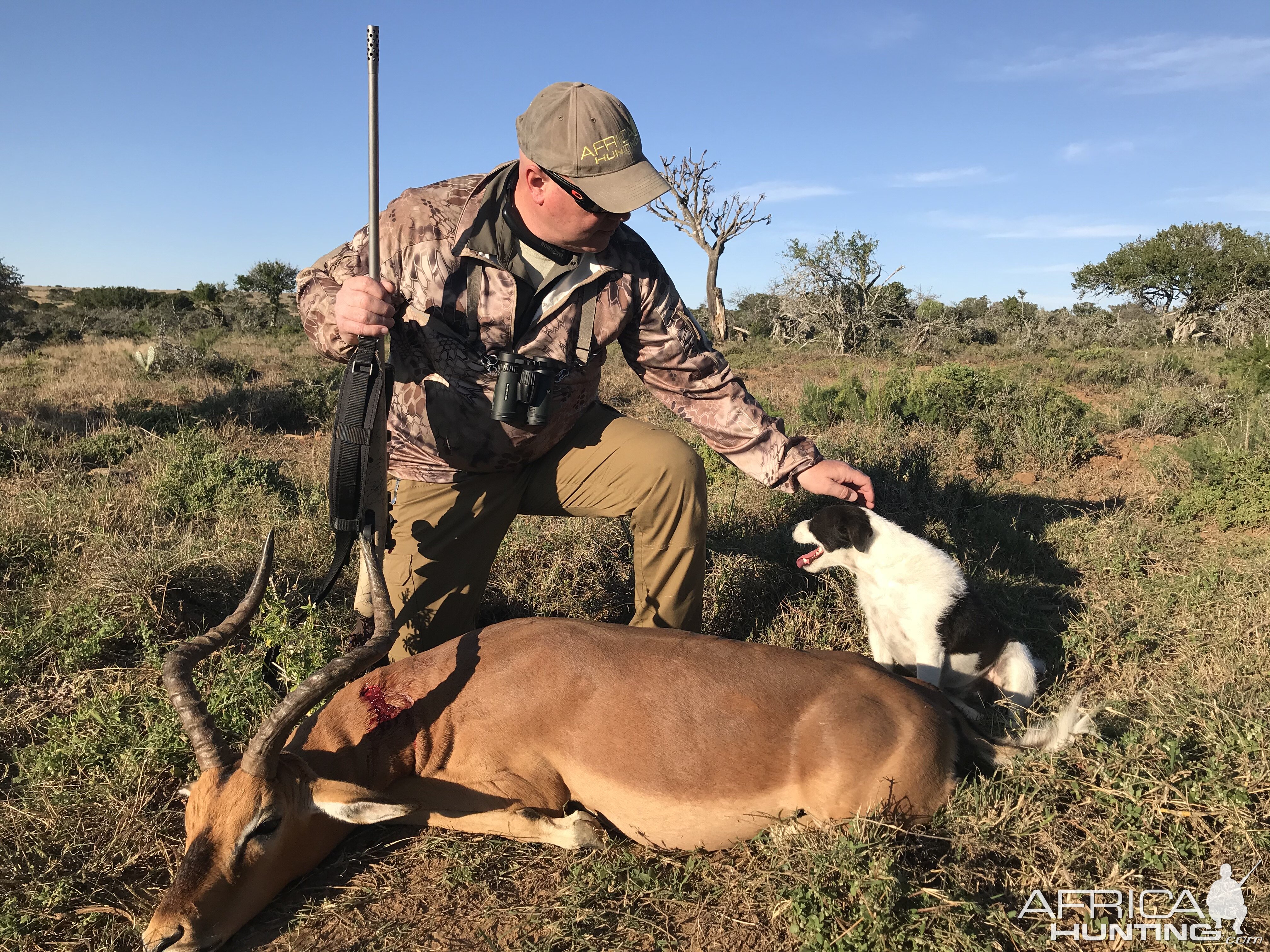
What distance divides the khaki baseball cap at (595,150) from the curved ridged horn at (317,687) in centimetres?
184

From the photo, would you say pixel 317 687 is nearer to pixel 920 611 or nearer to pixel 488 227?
pixel 488 227

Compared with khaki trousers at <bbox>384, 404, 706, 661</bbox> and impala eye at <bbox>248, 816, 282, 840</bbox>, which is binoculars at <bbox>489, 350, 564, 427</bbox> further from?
impala eye at <bbox>248, 816, 282, 840</bbox>

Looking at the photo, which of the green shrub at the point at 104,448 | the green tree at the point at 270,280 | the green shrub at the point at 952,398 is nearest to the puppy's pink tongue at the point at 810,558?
the green shrub at the point at 952,398

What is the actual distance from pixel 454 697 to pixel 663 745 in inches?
30.9

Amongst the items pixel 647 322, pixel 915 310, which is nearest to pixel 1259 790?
pixel 647 322

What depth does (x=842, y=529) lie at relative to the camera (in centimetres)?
486

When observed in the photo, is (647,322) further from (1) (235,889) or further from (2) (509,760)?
(1) (235,889)

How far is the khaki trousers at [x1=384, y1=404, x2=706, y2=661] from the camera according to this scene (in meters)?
4.30

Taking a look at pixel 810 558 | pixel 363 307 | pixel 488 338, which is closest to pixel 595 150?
pixel 488 338

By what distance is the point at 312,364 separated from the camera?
1584cm

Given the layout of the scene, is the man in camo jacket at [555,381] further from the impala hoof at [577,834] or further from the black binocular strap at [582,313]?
the impala hoof at [577,834]

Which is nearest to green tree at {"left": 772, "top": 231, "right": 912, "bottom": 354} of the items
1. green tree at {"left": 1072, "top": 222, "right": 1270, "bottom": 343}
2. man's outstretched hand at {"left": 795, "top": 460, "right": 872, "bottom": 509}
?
green tree at {"left": 1072, "top": 222, "right": 1270, "bottom": 343}

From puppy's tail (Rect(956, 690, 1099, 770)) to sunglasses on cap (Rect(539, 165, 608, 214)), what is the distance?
8.48ft

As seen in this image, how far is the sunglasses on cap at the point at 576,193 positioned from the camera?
3646 millimetres
